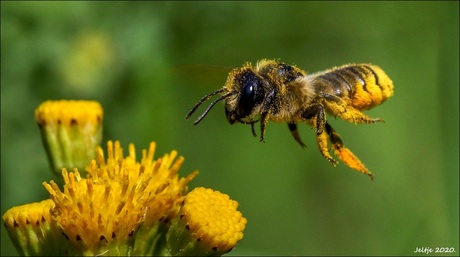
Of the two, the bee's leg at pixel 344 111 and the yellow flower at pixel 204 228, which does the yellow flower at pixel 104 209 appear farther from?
the bee's leg at pixel 344 111

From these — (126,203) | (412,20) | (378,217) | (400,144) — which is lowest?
(378,217)

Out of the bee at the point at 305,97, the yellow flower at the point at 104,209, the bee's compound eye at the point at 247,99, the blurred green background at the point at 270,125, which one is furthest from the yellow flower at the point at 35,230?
the blurred green background at the point at 270,125

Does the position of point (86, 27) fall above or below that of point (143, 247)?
above

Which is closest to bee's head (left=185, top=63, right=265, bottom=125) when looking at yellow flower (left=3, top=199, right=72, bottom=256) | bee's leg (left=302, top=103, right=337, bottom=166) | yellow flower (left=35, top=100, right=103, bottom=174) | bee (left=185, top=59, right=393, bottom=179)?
bee (left=185, top=59, right=393, bottom=179)

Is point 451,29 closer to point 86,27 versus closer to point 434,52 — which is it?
point 434,52

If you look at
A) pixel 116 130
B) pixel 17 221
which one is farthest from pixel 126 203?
pixel 116 130

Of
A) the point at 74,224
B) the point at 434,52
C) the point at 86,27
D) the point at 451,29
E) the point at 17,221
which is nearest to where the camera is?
the point at 74,224

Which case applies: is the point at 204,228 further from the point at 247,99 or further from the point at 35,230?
the point at 35,230
